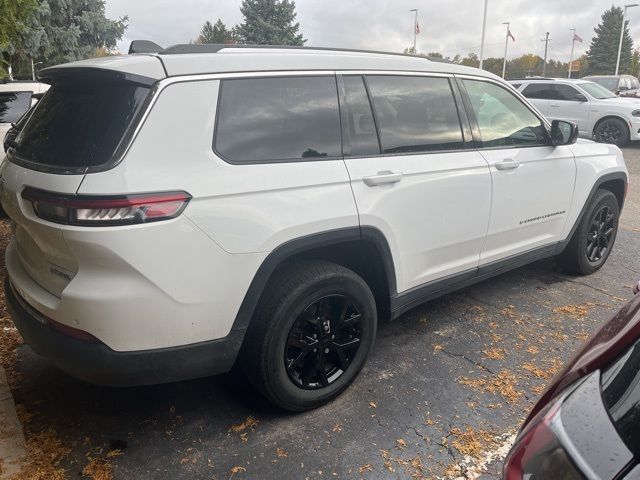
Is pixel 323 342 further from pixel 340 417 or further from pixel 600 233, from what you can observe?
pixel 600 233

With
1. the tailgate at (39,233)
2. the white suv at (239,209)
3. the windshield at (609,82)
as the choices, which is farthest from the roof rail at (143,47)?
the windshield at (609,82)

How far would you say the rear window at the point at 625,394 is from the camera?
3.50ft

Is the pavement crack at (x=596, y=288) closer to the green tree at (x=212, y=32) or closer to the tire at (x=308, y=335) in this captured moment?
the tire at (x=308, y=335)

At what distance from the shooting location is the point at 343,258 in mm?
3029

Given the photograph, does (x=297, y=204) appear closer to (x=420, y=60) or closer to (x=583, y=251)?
(x=420, y=60)

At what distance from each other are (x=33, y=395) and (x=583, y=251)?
4413mm

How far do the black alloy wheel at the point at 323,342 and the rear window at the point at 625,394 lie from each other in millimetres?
1619

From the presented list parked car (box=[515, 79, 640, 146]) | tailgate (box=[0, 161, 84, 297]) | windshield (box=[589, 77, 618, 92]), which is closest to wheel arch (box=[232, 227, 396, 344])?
tailgate (box=[0, 161, 84, 297])

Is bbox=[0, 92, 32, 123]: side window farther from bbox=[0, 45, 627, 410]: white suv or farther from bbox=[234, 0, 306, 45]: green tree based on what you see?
bbox=[234, 0, 306, 45]: green tree

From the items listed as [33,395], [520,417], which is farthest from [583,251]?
[33,395]

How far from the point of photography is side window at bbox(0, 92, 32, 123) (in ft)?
22.6

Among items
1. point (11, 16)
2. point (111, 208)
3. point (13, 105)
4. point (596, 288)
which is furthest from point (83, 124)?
point (13, 105)

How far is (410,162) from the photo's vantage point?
3088mm

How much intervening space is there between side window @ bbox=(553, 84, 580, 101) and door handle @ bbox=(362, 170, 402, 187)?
12.6 m
